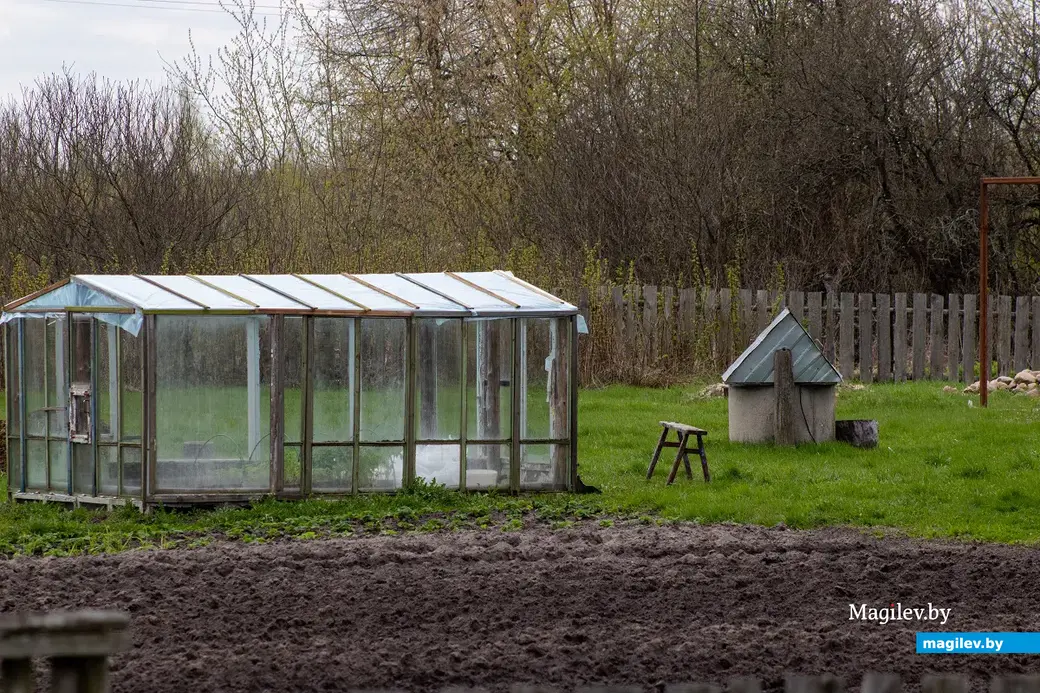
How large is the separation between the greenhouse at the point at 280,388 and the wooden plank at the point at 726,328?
9084 mm

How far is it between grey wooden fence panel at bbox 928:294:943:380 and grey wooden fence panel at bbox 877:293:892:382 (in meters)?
0.66

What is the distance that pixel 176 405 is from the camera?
439 inches

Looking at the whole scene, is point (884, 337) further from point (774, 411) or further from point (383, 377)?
point (383, 377)

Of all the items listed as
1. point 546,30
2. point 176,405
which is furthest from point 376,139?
point 176,405

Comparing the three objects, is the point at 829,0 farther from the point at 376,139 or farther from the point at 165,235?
the point at 165,235

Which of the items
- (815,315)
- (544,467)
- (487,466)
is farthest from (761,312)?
(487,466)

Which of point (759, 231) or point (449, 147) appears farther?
point (449, 147)

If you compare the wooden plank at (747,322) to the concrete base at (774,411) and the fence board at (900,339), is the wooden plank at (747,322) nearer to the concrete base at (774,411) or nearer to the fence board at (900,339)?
the fence board at (900,339)

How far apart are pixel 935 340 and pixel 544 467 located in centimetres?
1092

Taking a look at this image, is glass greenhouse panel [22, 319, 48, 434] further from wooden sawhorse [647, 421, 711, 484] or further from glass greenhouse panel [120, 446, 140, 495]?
wooden sawhorse [647, 421, 711, 484]

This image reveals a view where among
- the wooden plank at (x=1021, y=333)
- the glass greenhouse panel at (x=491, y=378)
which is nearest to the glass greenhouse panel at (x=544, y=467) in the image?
the glass greenhouse panel at (x=491, y=378)

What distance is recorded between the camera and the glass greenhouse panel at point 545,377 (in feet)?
40.0

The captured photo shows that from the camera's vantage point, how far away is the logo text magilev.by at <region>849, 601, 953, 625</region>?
6.95 meters

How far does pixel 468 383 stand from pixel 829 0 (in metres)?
16.0
